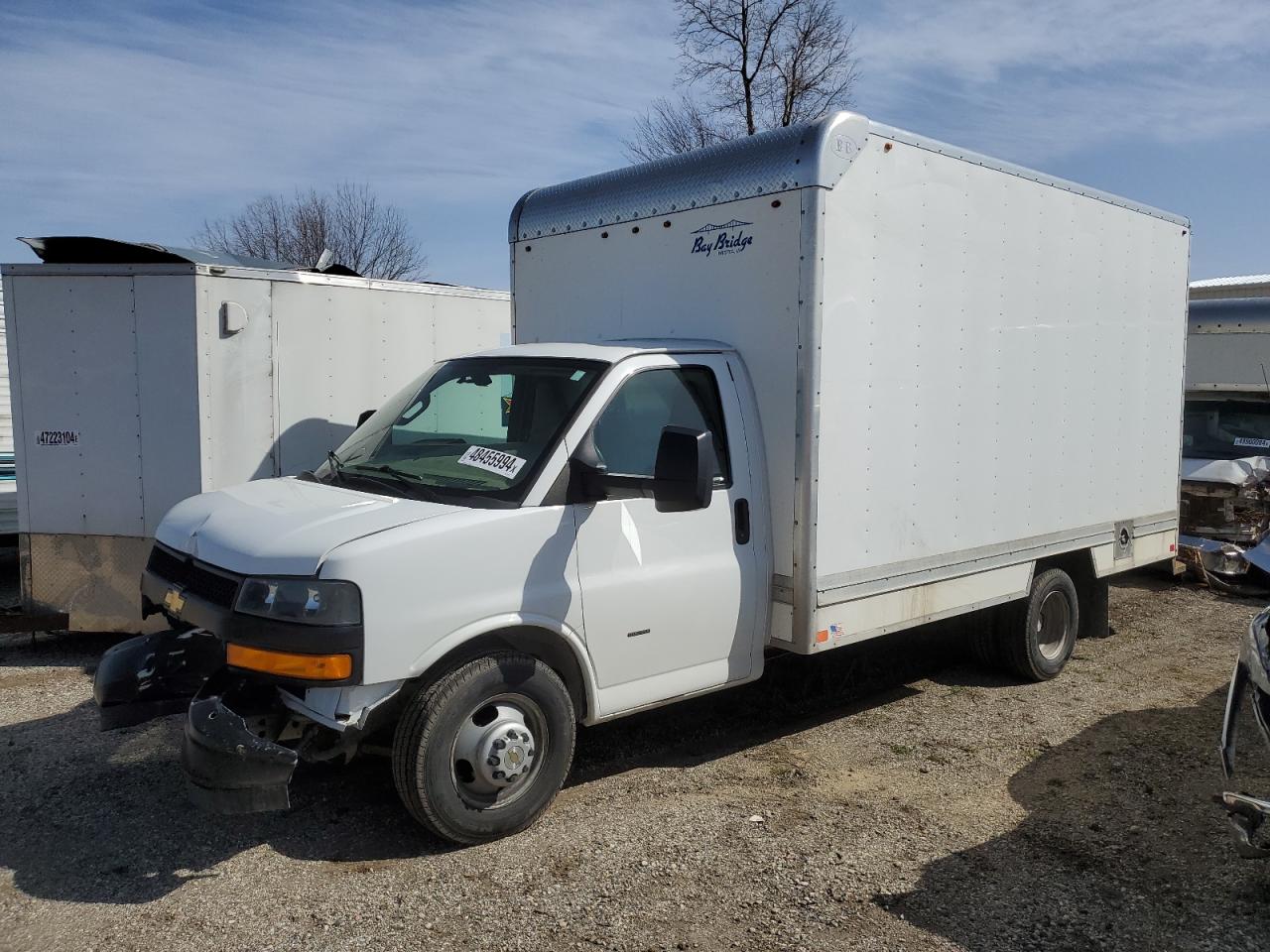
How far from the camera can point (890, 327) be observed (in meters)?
5.45

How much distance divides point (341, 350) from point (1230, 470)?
803cm

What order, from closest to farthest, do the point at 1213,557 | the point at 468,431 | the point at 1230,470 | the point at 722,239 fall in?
the point at 468,431, the point at 722,239, the point at 1213,557, the point at 1230,470

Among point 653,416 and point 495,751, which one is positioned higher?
point 653,416

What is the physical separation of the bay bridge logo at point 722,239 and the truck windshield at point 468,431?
100 cm

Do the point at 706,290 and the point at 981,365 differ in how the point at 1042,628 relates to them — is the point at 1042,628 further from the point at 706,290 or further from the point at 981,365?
the point at 706,290

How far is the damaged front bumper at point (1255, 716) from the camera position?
3.76 meters

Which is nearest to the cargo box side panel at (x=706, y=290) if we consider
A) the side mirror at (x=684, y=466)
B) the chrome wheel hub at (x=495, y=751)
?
the side mirror at (x=684, y=466)

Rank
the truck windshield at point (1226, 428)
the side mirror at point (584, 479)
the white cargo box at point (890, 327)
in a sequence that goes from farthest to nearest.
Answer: the truck windshield at point (1226, 428)
the white cargo box at point (890, 327)
the side mirror at point (584, 479)

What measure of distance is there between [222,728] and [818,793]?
8.96 feet

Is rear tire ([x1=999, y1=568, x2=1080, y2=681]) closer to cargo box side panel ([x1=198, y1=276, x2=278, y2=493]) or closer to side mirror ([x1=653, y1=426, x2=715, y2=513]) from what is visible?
side mirror ([x1=653, y1=426, x2=715, y2=513])

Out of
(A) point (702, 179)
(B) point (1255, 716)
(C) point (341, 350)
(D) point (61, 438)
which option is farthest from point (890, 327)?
(D) point (61, 438)

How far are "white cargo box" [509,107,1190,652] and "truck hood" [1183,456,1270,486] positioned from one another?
3041 mm

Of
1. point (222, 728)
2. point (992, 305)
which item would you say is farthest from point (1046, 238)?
point (222, 728)

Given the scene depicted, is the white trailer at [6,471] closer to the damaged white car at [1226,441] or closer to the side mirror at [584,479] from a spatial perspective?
the side mirror at [584,479]
